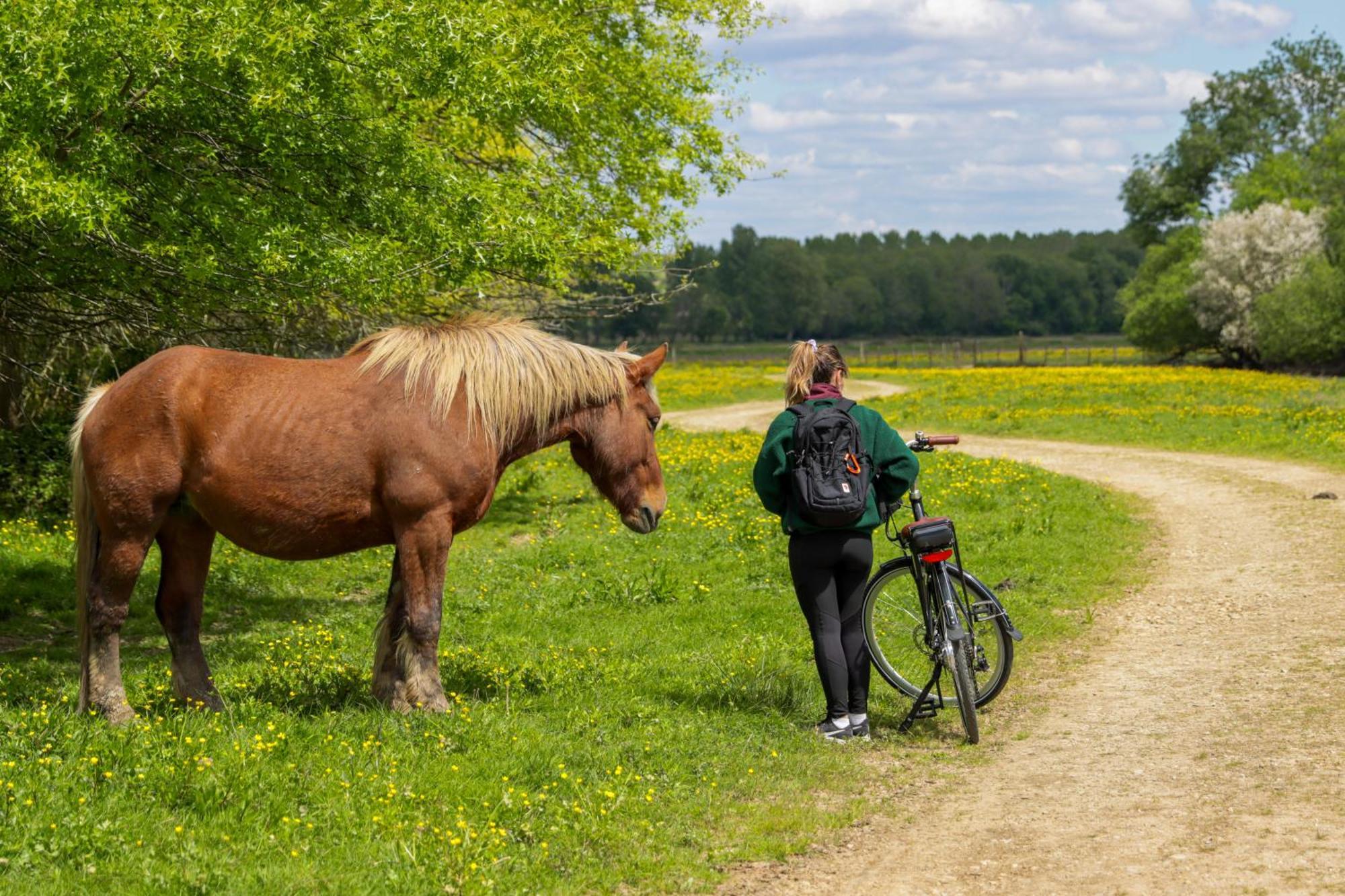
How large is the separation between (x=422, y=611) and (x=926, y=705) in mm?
3001

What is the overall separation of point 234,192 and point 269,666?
3527 millimetres

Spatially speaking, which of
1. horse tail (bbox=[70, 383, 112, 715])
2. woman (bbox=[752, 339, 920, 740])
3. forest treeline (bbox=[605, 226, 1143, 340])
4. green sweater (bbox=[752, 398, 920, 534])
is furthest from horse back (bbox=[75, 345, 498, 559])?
forest treeline (bbox=[605, 226, 1143, 340])

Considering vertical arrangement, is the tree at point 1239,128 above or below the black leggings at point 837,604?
above

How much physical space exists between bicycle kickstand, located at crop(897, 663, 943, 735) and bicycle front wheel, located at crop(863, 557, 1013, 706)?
98 millimetres

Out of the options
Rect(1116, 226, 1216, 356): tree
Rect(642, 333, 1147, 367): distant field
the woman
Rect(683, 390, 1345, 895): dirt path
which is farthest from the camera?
Rect(642, 333, 1147, 367): distant field

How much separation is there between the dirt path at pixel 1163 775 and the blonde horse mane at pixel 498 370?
114 inches

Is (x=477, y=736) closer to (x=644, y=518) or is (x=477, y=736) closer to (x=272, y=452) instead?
(x=644, y=518)

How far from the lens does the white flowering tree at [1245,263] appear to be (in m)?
58.4

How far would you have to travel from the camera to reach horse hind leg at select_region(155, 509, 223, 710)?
24.2ft

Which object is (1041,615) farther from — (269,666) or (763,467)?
(269,666)

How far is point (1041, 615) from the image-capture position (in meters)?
10.5

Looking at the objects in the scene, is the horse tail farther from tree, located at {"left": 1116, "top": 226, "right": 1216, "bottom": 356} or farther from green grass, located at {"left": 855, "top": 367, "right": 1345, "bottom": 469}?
tree, located at {"left": 1116, "top": 226, "right": 1216, "bottom": 356}

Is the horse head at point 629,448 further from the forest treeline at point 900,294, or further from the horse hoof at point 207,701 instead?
the forest treeline at point 900,294

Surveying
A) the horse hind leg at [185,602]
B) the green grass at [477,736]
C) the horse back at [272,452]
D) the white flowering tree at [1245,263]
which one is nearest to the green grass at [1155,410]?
the green grass at [477,736]
